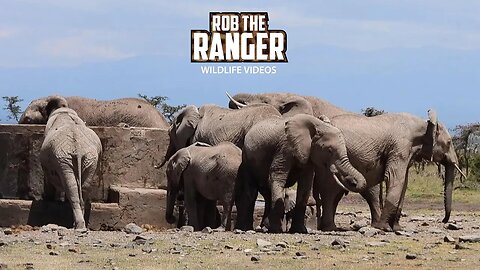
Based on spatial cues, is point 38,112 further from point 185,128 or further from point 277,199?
point 277,199

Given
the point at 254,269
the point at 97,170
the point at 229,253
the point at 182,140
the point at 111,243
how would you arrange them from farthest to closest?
the point at 182,140 < the point at 97,170 < the point at 111,243 < the point at 229,253 < the point at 254,269

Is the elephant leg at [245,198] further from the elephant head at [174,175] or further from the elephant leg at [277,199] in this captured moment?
the elephant head at [174,175]

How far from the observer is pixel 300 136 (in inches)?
717

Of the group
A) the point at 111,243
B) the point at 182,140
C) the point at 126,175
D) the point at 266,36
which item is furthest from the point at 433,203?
the point at 111,243

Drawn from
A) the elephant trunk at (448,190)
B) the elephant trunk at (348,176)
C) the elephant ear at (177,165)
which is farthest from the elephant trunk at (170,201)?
the elephant trunk at (448,190)

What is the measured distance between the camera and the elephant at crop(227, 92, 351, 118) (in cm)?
2289

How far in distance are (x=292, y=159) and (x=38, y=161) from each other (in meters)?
4.39

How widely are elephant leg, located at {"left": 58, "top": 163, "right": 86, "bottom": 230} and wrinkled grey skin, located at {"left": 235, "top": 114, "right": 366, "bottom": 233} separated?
2.47 m

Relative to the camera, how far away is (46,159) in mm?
18922

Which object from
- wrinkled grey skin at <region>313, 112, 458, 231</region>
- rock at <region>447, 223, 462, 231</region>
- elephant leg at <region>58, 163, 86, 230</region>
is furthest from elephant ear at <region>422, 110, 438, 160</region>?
elephant leg at <region>58, 163, 86, 230</region>

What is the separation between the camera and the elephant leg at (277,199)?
18.4m

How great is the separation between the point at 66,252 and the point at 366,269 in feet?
12.4

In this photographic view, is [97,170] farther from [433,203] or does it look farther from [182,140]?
[433,203]

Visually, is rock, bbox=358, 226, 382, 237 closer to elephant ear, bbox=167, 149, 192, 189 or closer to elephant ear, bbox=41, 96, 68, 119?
elephant ear, bbox=167, 149, 192, 189
